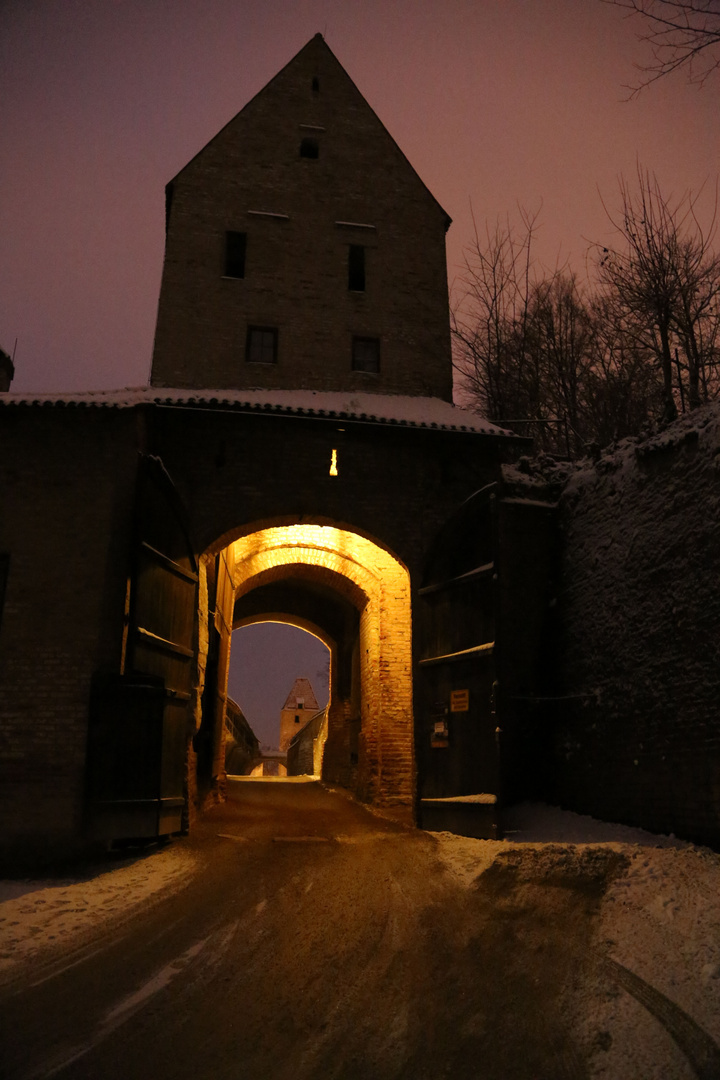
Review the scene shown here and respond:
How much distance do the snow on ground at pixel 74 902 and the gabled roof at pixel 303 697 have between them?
50.2m

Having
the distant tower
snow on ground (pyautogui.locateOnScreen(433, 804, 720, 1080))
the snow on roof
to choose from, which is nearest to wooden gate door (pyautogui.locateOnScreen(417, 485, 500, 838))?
snow on ground (pyautogui.locateOnScreen(433, 804, 720, 1080))

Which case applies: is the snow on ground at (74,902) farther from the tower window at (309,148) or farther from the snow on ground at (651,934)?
the tower window at (309,148)

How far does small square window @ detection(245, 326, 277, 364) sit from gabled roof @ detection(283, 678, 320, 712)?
46.0 metres

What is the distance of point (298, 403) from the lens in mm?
12070

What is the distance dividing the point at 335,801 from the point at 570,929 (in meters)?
10.2

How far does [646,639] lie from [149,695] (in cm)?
597

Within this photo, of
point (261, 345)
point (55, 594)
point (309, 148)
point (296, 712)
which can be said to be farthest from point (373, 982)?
point (296, 712)

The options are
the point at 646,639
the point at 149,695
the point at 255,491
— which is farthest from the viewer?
the point at 255,491

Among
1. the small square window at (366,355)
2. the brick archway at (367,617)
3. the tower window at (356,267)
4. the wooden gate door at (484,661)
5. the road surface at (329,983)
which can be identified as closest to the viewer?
the road surface at (329,983)

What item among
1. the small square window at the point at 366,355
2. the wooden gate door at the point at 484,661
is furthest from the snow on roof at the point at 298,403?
the wooden gate door at the point at 484,661

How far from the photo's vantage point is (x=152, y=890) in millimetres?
7320

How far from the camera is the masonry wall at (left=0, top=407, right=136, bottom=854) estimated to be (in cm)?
860

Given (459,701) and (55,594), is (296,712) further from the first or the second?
(55,594)

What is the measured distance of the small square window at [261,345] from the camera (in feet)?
48.1
